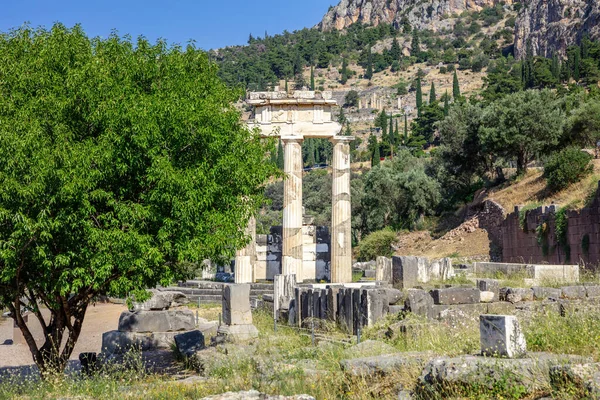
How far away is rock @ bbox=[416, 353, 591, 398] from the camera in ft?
23.2

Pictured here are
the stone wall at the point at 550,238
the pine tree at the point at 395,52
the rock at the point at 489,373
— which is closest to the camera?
the rock at the point at 489,373

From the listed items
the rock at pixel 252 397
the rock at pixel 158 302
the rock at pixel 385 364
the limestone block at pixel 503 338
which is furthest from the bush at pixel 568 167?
the rock at pixel 252 397

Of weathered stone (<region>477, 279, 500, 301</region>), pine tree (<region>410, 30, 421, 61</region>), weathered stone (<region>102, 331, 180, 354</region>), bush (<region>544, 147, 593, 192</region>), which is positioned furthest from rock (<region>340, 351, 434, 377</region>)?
pine tree (<region>410, 30, 421, 61</region>)

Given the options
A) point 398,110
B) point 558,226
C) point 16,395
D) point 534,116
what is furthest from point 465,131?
point 398,110

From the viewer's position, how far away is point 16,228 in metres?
11.5

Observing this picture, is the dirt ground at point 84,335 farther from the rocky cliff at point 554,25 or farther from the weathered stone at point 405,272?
the rocky cliff at point 554,25

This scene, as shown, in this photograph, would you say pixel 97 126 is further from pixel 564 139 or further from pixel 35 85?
pixel 564 139

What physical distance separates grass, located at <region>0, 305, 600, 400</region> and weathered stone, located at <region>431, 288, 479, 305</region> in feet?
4.01

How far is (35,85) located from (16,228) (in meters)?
2.97

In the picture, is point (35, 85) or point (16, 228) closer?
point (16, 228)

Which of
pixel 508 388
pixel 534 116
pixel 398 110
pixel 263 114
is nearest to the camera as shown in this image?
pixel 508 388

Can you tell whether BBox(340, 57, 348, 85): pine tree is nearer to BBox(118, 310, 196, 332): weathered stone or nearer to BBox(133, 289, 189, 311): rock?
BBox(133, 289, 189, 311): rock

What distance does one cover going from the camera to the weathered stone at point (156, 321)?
20.2 metres

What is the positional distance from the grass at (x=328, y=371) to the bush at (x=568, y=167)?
25347 mm
